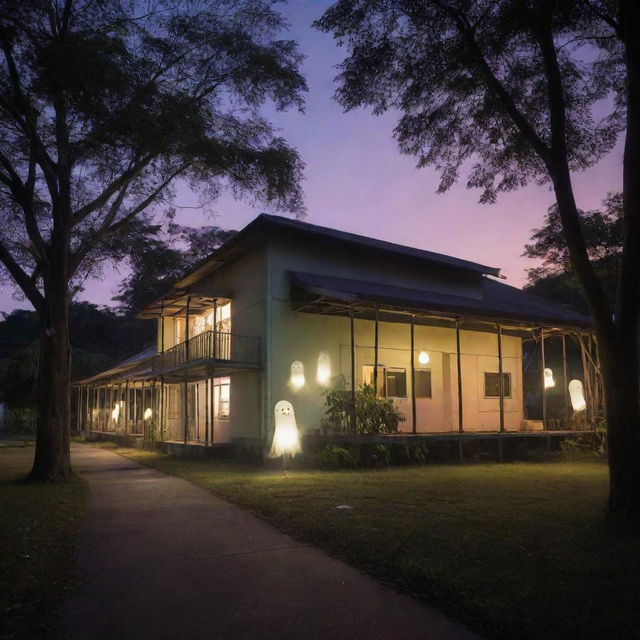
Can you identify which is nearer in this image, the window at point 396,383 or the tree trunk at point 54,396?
the tree trunk at point 54,396

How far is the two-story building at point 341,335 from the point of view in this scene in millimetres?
15984

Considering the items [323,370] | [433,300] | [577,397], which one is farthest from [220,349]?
[577,397]

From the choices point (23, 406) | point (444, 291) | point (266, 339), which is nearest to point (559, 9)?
point (266, 339)

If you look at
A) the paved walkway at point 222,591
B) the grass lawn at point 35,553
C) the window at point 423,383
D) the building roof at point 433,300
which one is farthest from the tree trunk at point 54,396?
the window at point 423,383

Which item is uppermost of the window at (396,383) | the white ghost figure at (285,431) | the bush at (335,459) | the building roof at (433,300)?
the building roof at (433,300)

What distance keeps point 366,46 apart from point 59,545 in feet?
26.7

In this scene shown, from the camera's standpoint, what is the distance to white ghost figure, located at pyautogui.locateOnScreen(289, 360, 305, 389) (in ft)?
52.6

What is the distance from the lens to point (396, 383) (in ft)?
60.4

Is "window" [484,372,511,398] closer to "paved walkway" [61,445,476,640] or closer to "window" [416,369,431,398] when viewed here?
"window" [416,369,431,398]

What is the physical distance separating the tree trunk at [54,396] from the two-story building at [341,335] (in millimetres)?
4271

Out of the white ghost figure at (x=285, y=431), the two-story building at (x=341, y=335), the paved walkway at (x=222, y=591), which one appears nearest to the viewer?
the paved walkway at (x=222, y=591)

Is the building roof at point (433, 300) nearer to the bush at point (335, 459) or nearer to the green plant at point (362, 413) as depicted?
the green plant at point (362, 413)

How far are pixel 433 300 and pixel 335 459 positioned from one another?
5832 millimetres

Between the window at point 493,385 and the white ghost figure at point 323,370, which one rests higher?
the white ghost figure at point 323,370
